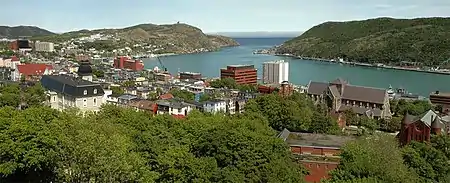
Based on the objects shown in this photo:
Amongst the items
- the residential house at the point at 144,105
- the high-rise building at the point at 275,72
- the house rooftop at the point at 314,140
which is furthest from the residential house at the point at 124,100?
the high-rise building at the point at 275,72

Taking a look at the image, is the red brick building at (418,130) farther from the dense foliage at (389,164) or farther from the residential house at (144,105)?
the residential house at (144,105)

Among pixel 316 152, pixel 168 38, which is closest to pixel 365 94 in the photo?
pixel 316 152

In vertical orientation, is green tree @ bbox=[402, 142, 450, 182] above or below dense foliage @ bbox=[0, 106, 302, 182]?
below

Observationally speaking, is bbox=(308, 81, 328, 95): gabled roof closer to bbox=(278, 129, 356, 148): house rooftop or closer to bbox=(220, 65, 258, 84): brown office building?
bbox=(278, 129, 356, 148): house rooftop

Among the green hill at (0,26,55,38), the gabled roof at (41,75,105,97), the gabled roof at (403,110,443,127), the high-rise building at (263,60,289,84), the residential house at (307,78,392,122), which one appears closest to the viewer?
the gabled roof at (403,110,443,127)

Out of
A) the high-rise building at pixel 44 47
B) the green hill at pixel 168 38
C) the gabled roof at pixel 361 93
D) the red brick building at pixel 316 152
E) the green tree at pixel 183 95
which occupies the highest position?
the green hill at pixel 168 38

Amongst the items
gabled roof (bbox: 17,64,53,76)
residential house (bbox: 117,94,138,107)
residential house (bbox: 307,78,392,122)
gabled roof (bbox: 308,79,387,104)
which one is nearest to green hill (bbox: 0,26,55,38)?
gabled roof (bbox: 17,64,53,76)
